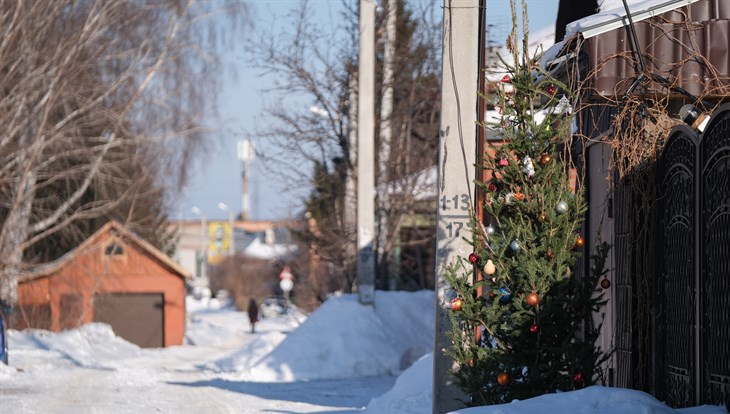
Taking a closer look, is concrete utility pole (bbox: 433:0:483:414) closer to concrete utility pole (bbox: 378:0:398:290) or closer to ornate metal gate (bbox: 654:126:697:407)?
ornate metal gate (bbox: 654:126:697:407)

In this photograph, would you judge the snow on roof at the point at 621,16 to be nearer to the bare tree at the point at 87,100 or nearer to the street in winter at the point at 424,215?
the street in winter at the point at 424,215

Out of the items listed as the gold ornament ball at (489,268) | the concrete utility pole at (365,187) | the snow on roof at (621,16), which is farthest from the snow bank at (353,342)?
the gold ornament ball at (489,268)

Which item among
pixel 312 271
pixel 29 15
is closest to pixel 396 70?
pixel 312 271

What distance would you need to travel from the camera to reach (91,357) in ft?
106

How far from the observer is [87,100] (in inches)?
1158

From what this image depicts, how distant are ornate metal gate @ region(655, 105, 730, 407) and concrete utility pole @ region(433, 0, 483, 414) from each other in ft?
6.54

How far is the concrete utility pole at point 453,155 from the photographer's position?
38.3 feet

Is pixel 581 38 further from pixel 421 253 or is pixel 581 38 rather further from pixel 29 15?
pixel 421 253

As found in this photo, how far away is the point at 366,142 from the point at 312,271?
37.4ft

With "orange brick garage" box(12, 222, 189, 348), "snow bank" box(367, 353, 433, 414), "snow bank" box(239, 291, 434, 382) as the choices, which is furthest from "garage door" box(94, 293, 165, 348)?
"snow bank" box(367, 353, 433, 414)

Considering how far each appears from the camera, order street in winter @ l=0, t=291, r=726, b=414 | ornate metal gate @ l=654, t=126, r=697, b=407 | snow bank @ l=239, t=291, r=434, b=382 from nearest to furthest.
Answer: ornate metal gate @ l=654, t=126, r=697, b=407
street in winter @ l=0, t=291, r=726, b=414
snow bank @ l=239, t=291, r=434, b=382

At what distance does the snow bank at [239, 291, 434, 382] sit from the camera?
2300cm

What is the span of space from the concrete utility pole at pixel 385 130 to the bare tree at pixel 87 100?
514 centimetres

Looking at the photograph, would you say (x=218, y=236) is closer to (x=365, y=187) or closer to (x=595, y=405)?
(x=365, y=187)
